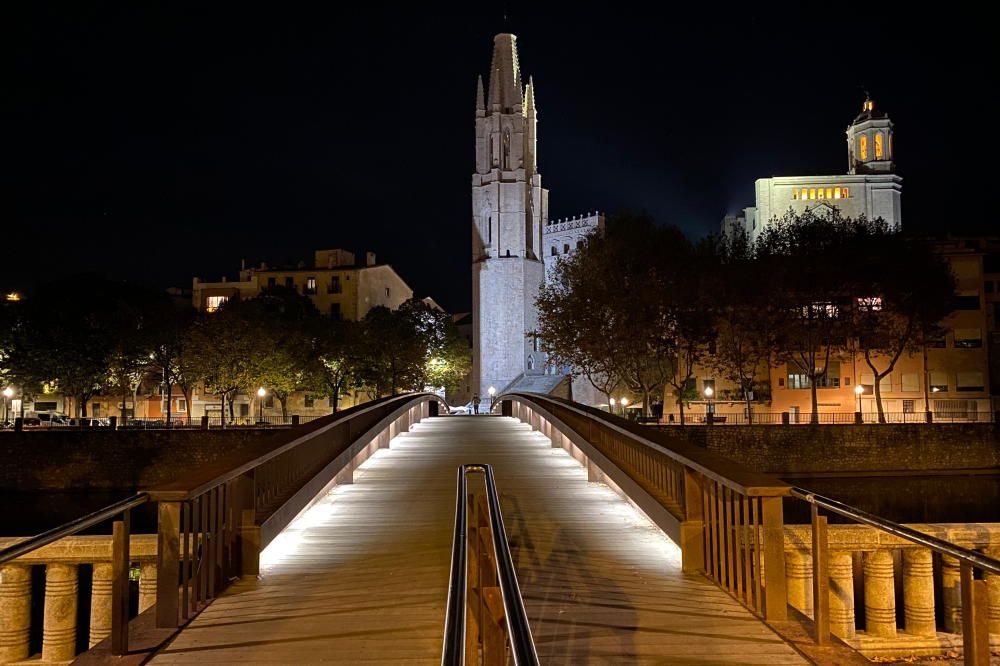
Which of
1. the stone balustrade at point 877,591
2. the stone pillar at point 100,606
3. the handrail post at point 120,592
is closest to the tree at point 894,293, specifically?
the stone balustrade at point 877,591

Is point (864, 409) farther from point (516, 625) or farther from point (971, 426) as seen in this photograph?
point (516, 625)

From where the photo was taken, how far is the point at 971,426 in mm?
40375

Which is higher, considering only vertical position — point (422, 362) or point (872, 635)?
point (422, 362)

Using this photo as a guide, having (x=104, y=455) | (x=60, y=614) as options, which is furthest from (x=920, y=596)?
(x=104, y=455)

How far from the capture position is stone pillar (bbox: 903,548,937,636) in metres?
9.60

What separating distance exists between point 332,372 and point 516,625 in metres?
54.9

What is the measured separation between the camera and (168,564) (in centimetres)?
566

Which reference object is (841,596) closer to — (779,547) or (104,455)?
(779,547)

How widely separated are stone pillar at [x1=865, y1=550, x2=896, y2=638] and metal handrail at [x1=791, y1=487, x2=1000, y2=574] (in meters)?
4.66

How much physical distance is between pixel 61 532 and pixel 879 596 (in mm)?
8465

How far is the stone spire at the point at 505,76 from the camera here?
8250 cm

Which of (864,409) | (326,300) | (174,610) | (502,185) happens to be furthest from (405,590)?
(502,185)

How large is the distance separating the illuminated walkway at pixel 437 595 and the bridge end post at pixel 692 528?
0.19 metres

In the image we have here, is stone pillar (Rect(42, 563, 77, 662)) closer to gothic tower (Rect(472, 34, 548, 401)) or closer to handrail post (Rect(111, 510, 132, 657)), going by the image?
handrail post (Rect(111, 510, 132, 657))
